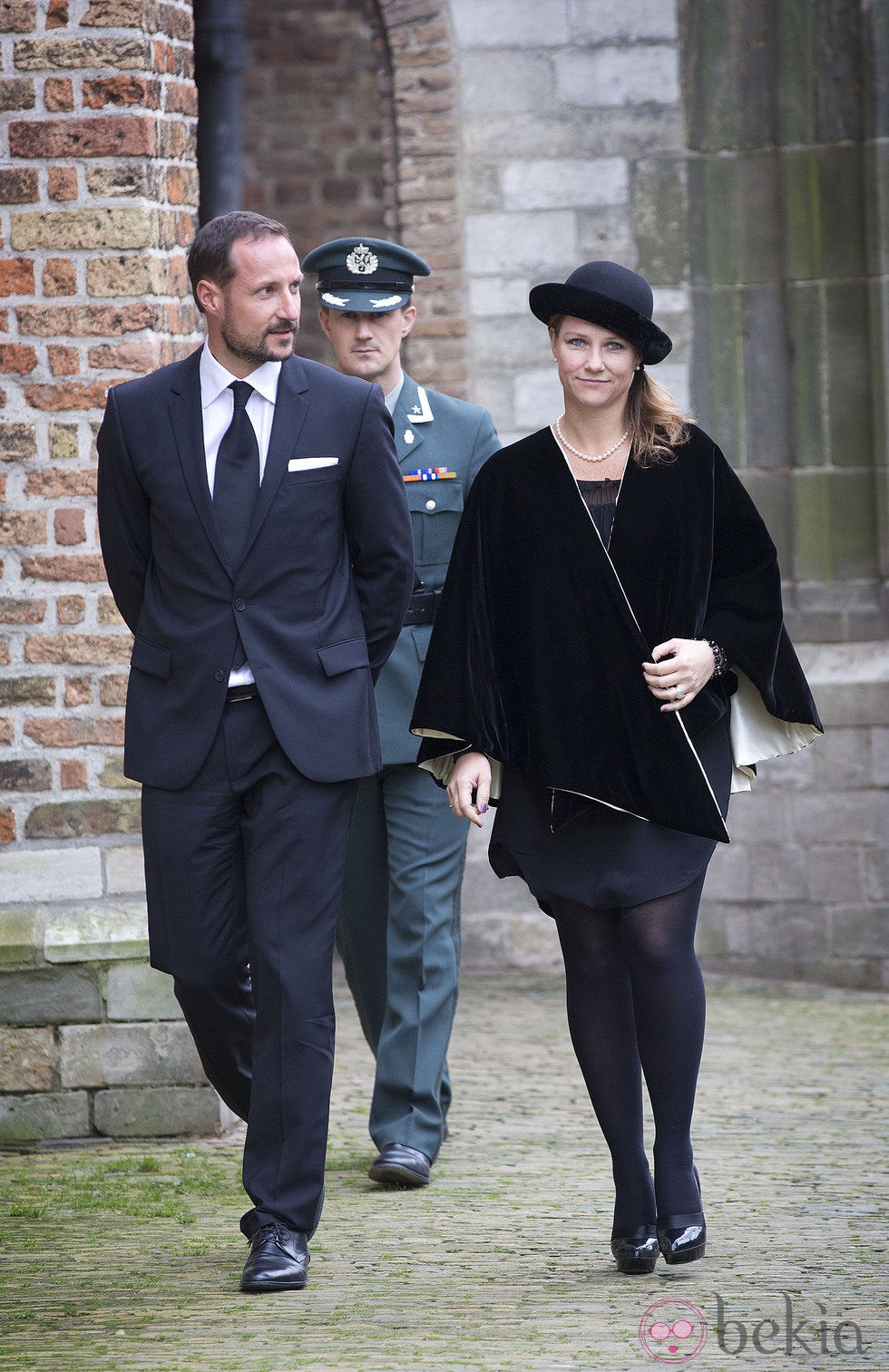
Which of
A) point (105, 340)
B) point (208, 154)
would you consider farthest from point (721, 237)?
point (105, 340)

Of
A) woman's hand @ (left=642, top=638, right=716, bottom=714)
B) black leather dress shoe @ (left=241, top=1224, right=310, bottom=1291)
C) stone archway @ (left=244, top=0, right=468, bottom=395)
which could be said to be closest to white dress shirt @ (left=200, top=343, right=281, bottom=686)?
woman's hand @ (left=642, top=638, right=716, bottom=714)

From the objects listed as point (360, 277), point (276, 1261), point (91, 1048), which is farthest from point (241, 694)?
point (91, 1048)

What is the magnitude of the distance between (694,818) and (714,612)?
0.41 m

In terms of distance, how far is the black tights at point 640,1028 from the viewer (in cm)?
375

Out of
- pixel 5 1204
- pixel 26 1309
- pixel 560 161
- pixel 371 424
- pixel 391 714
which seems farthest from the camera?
pixel 560 161

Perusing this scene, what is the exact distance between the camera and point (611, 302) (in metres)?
3.78

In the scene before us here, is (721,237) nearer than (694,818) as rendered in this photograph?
No

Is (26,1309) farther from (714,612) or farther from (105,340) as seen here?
(105,340)

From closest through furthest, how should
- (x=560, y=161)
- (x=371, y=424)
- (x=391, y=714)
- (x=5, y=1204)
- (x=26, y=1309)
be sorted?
(x=26, y=1309) < (x=371, y=424) < (x=5, y=1204) < (x=391, y=714) < (x=560, y=161)

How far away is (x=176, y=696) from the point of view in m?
3.84

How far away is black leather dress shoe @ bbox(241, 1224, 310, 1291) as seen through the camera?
3.71 meters

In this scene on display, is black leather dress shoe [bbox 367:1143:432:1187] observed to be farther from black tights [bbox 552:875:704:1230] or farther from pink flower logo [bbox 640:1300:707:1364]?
pink flower logo [bbox 640:1300:707:1364]

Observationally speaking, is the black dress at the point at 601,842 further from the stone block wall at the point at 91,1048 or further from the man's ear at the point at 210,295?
the stone block wall at the point at 91,1048

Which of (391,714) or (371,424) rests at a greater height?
(371,424)
